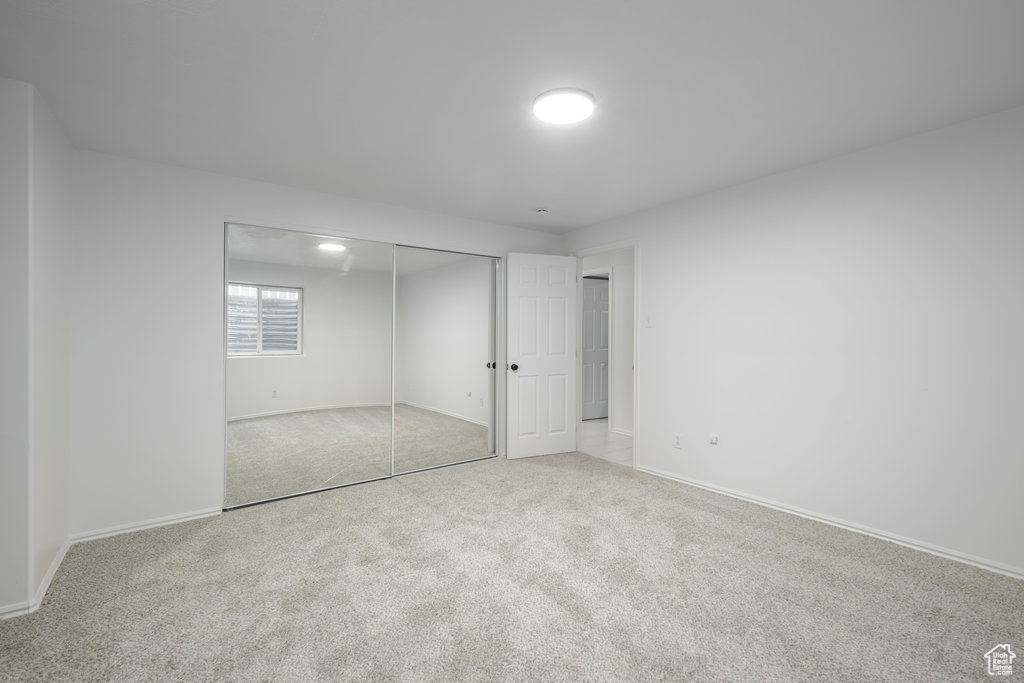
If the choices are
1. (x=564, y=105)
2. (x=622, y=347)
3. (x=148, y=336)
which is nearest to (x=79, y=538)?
(x=148, y=336)

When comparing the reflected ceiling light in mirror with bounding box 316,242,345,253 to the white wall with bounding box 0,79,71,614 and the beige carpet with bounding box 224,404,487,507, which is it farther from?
the white wall with bounding box 0,79,71,614

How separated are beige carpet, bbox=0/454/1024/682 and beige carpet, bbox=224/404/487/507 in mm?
340

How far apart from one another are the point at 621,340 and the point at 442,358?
2.42 meters

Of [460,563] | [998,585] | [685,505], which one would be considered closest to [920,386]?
[998,585]

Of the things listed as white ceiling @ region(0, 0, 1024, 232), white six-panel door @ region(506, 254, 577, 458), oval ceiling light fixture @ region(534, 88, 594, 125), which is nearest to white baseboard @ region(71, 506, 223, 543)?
white ceiling @ region(0, 0, 1024, 232)

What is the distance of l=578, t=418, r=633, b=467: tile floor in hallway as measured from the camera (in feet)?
15.2

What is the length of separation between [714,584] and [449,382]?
3032 millimetres

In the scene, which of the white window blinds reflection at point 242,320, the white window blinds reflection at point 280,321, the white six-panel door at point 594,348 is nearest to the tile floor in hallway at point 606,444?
the white six-panel door at point 594,348

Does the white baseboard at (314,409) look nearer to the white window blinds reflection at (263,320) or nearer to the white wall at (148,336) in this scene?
the white wall at (148,336)

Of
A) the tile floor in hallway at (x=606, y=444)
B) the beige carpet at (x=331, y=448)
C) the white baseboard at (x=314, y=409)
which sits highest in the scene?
the white baseboard at (x=314, y=409)

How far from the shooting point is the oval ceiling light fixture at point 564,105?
2150 mm

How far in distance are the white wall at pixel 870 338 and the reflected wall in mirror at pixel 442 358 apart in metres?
1.90

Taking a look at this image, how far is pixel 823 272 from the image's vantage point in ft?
9.84

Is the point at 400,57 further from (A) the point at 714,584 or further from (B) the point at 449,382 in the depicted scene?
(B) the point at 449,382
